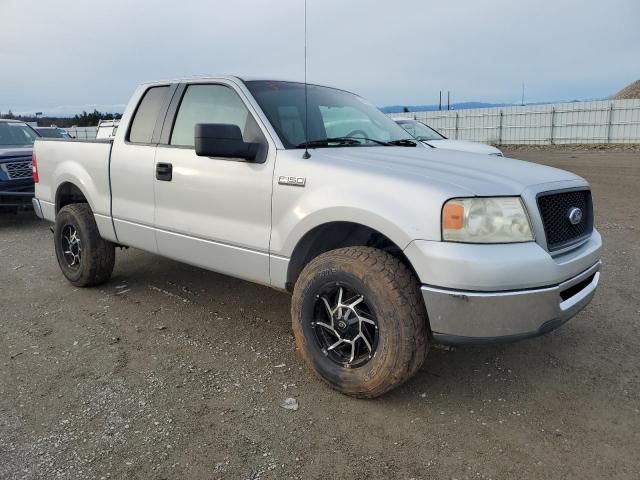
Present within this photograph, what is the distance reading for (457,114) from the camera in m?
33.0

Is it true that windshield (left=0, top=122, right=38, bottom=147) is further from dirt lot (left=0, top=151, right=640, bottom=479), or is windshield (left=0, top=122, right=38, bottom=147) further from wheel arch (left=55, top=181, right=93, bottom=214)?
dirt lot (left=0, top=151, right=640, bottom=479)

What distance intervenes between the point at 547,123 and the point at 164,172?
96.5 feet

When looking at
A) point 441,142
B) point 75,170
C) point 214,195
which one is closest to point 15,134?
point 75,170

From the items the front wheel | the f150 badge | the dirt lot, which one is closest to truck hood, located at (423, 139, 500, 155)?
the dirt lot

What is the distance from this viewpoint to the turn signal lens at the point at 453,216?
266cm

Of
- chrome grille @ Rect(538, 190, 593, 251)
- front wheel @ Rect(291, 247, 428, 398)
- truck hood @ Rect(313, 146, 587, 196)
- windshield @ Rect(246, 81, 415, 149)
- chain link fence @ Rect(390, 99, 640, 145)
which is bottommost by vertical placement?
front wheel @ Rect(291, 247, 428, 398)

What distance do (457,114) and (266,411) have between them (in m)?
32.5

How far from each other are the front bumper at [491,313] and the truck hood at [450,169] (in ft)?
1.72

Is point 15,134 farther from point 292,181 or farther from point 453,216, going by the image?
point 453,216

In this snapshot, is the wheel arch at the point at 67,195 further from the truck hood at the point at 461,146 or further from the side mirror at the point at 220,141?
the truck hood at the point at 461,146

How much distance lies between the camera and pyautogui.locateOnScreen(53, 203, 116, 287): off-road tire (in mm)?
4973

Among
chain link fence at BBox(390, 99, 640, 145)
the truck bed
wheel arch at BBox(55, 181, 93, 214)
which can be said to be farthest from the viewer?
chain link fence at BBox(390, 99, 640, 145)

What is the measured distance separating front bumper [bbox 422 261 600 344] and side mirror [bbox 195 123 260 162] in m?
1.47

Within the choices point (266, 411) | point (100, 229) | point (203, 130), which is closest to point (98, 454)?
point (266, 411)
